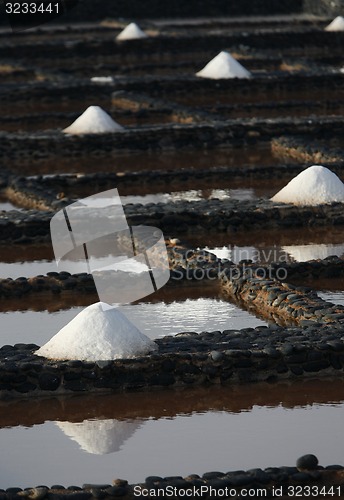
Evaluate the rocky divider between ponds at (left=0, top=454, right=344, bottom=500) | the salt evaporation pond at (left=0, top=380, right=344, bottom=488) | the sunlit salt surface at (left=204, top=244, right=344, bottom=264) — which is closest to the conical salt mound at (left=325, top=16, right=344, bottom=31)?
the sunlit salt surface at (left=204, top=244, right=344, bottom=264)

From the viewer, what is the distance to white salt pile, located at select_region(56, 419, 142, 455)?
511 cm

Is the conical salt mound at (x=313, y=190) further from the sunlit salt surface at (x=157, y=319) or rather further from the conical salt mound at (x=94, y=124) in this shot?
the conical salt mound at (x=94, y=124)

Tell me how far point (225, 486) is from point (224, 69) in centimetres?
1080

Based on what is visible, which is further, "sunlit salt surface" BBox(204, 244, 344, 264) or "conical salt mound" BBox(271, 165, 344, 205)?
"conical salt mound" BBox(271, 165, 344, 205)

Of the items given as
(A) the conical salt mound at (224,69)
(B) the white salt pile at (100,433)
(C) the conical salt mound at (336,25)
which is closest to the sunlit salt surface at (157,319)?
(B) the white salt pile at (100,433)

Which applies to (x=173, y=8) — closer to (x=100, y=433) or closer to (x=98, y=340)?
(x=98, y=340)

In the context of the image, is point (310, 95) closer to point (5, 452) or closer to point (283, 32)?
point (283, 32)

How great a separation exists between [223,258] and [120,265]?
1.79ft

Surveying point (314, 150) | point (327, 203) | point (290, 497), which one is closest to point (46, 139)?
point (314, 150)

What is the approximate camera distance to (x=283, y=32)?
60.6 ft

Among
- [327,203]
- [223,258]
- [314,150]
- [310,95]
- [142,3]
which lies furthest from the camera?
[142,3]

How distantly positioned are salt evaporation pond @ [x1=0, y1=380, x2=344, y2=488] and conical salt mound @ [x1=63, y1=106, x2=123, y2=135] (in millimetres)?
6288

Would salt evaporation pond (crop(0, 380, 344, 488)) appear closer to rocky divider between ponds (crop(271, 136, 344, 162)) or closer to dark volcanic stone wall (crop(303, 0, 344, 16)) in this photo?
rocky divider between ponds (crop(271, 136, 344, 162))

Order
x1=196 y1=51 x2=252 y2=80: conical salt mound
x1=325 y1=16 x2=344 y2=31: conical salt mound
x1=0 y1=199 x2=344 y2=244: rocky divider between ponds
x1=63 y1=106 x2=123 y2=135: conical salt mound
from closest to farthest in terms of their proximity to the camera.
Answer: x1=0 y1=199 x2=344 y2=244: rocky divider between ponds
x1=63 y1=106 x2=123 y2=135: conical salt mound
x1=196 y1=51 x2=252 y2=80: conical salt mound
x1=325 y1=16 x2=344 y2=31: conical salt mound
